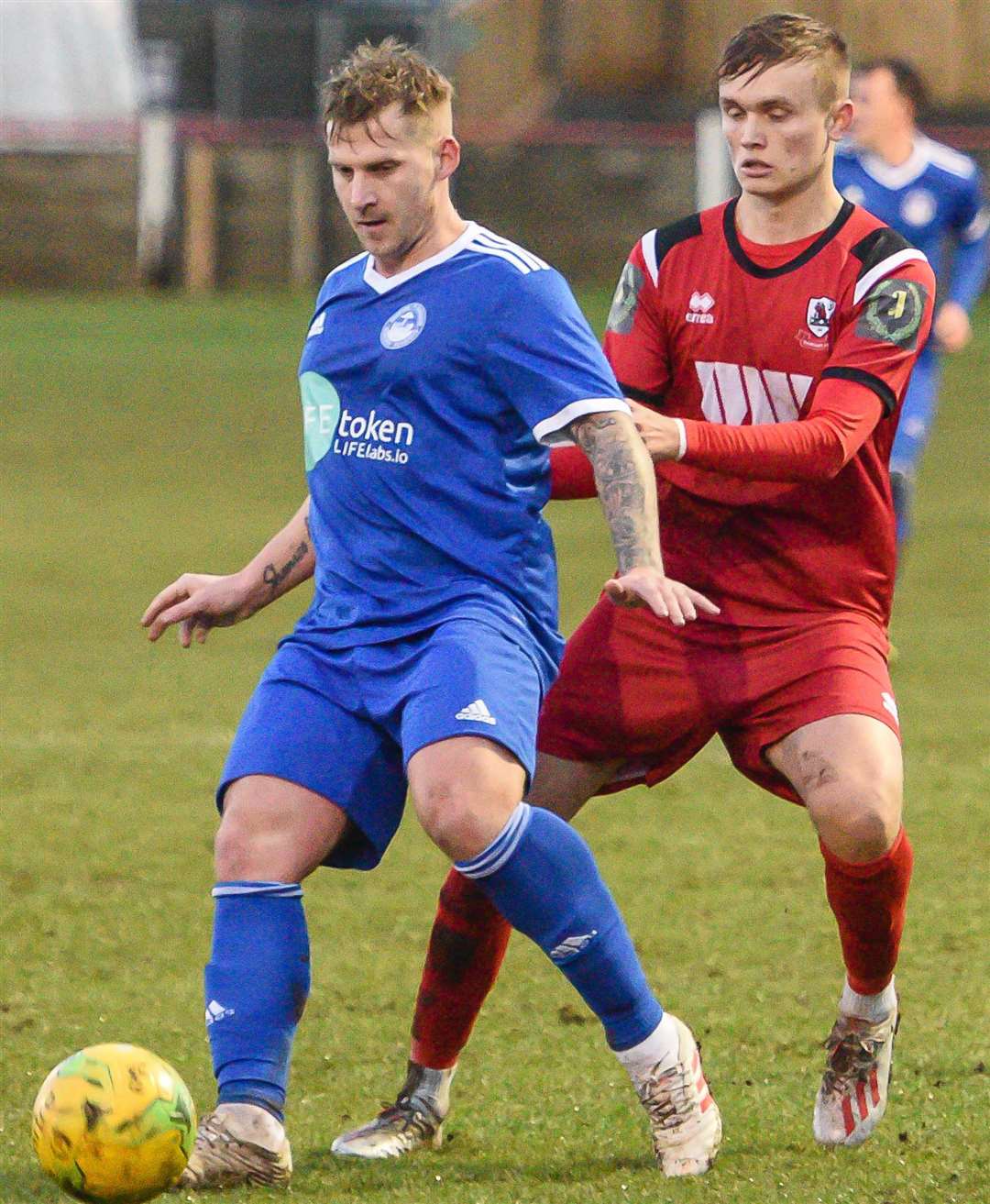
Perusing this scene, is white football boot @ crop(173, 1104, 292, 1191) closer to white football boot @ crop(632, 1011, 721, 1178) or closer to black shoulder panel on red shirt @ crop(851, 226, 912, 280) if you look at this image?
white football boot @ crop(632, 1011, 721, 1178)

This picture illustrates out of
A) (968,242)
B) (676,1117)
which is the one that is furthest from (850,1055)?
(968,242)

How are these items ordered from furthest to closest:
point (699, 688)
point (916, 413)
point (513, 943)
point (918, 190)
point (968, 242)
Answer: point (968, 242) → point (918, 190) → point (916, 413) → point (513, 943) → point (699, 688)

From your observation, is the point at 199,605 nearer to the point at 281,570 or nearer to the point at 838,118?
the point at 281,570

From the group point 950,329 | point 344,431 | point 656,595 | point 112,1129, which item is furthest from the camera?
point 950,329

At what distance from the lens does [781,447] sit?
4.00m

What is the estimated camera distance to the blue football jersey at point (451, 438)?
3955 mm

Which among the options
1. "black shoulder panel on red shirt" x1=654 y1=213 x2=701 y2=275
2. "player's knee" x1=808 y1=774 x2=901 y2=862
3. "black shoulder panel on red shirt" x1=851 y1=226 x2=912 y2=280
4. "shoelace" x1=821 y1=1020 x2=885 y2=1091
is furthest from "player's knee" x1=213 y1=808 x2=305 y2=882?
"black shoulder panel on red shirt" x1=851 y1=226 x2=912 y2=280

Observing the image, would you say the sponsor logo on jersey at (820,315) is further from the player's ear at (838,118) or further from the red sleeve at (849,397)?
the player's ear at (838,118)

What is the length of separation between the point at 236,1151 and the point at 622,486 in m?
1.36

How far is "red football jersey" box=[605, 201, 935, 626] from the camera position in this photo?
13.8 ft

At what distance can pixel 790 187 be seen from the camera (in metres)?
4.24

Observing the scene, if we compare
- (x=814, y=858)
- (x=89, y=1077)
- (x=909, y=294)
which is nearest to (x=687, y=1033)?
(x=89, y=1077)

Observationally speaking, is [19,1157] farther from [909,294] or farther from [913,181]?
[913,181]

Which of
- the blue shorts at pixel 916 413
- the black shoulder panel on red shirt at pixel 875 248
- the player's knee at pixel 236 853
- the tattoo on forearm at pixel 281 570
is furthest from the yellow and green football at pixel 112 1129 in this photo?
the blue shorts at pixel 916 413
